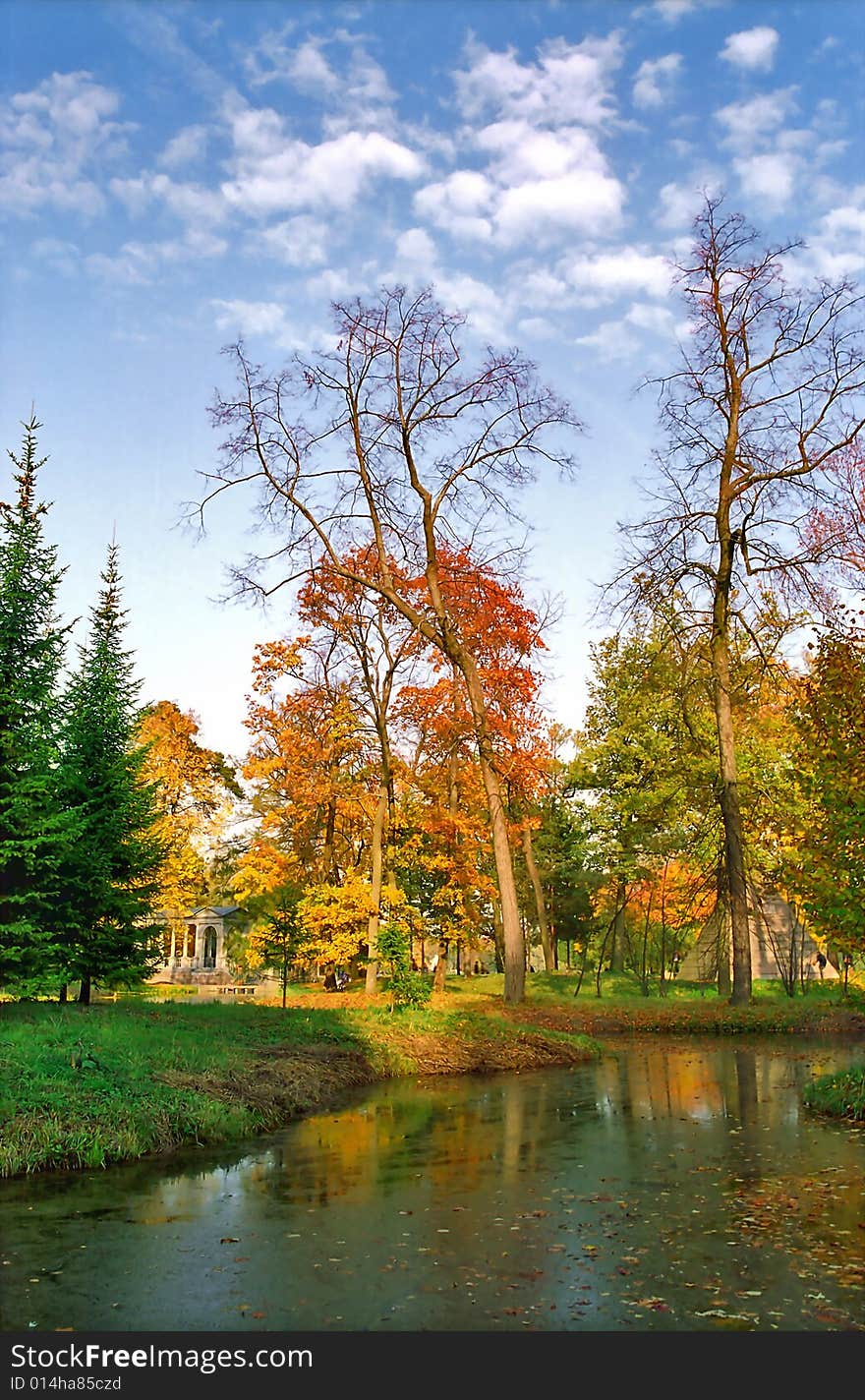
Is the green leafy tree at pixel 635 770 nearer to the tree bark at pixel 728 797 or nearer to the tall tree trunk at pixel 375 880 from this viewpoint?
the tree bark at pixel 728 797

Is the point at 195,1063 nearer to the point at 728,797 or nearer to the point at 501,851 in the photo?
the point at 501,851

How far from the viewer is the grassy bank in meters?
8.41

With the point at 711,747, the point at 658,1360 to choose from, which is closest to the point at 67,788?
the point at 658,1360

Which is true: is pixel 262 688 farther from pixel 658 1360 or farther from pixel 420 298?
pixel 658 1360

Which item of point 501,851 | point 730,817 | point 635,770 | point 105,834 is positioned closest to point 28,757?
point 105,834

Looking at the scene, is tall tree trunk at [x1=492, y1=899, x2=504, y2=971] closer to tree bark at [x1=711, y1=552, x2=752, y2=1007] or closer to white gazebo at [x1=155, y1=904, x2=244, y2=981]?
tree bark at [x1=711, y1=552, x2=752, y2=1007]

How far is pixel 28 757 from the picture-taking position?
1622cm

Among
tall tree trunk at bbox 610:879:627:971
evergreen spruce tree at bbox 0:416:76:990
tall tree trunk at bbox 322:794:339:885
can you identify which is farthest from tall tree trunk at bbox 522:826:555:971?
evergreen spruce tree at bbox 0:416:76:990

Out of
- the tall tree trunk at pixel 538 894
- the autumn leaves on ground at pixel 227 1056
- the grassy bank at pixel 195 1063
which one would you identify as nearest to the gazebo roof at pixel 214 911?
the tall tree trunk at pixel 538 894

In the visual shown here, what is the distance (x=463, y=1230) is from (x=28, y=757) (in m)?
12.2

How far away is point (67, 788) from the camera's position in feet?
58.2

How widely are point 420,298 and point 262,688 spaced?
1181cm

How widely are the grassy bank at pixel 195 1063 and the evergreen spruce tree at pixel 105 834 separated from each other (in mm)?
1017

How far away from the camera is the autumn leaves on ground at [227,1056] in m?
8.50
